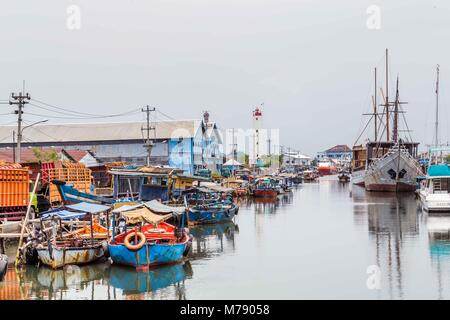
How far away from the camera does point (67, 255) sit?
77.7 ft

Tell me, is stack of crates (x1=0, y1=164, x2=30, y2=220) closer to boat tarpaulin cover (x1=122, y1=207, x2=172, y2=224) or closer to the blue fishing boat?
the blue fishing boat

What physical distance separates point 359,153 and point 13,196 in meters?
79.9

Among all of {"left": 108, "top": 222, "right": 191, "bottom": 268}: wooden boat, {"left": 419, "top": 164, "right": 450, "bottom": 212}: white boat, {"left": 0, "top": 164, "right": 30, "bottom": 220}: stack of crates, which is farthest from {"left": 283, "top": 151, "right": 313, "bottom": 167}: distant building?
{"left": 108, "top": 222, "right": 191, "bottom": 268}: wooden boat

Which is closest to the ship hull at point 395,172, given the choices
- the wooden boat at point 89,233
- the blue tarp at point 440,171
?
the blue tarp at point 440,171

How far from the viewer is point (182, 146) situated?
69.4 meters

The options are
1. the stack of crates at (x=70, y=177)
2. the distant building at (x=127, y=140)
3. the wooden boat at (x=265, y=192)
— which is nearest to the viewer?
the stack of crates at (x=70, y=177)

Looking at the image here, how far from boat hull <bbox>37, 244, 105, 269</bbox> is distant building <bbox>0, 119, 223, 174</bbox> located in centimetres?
4125

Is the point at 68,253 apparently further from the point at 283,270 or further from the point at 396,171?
the point at 396,171

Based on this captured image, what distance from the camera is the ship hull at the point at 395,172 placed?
231 feet

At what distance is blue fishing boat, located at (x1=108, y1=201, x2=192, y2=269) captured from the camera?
23.2 meters

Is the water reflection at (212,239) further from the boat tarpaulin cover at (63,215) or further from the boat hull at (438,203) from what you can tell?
the boat hull at (438,203)

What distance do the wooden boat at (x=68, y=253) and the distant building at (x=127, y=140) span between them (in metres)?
40.8

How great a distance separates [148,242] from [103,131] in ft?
160
